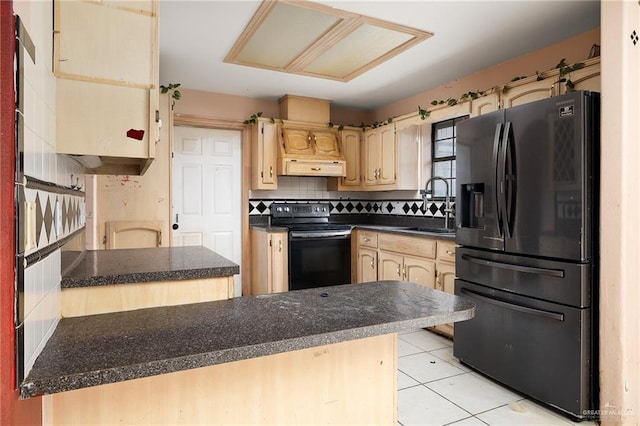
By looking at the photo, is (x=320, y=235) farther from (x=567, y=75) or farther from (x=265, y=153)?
(x=567, y=75)

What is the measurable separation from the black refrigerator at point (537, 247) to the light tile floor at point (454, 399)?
0.08 m

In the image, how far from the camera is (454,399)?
2322 mm

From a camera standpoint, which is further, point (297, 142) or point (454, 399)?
point (297, 142)

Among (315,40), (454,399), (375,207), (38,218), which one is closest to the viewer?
(38,218)

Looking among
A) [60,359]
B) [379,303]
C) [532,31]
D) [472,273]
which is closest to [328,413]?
[379,303]

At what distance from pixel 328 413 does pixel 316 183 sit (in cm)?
384

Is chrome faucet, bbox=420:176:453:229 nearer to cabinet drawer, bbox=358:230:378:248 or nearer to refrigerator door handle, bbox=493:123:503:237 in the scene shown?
cabinet drawer, bbox=358:230:378:248

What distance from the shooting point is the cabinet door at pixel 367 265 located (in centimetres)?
413

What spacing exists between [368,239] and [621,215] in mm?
2542

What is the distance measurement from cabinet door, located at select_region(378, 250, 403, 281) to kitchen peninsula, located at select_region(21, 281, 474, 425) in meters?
2.35

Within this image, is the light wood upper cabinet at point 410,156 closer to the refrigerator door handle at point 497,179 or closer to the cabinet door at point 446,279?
the cabinet door at point 446,279

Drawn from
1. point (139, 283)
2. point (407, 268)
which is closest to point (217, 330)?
point (139, 283)

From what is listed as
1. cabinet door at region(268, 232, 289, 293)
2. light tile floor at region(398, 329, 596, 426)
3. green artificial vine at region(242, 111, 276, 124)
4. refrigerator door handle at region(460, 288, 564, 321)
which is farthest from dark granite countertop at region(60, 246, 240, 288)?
green artificial vine at region(242, 111, 276, 124)

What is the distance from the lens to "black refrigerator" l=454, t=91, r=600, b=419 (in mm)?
2045
